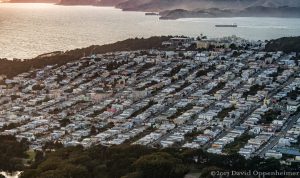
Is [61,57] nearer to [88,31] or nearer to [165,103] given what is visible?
[165,103]

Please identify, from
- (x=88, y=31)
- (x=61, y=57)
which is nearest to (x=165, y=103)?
(x=61, y=57)

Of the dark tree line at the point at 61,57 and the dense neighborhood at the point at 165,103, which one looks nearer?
the dense neighborhood at the point at 165,103

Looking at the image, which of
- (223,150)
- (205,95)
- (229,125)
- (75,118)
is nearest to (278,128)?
(229,125)

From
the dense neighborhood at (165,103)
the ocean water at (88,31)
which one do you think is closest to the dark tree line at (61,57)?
the dense neighborhood at (165,103)

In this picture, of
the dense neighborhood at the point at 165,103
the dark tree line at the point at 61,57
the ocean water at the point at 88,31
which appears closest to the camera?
the dense neighborhood at the point at 165,103

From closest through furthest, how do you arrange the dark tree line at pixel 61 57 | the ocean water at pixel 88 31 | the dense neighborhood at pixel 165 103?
1. the dense neighborhood at pixel 165 103
2. the dark tree line at pixel 61 57
3. the ocean water at pixel 88 31

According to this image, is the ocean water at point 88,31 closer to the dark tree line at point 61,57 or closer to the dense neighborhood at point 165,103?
the dark tree line at point 61,57

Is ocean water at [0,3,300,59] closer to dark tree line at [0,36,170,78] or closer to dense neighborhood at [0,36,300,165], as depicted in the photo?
dark tree line at [0,36,170,78]

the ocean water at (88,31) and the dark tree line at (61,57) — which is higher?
the dark tree line at (61,57)
